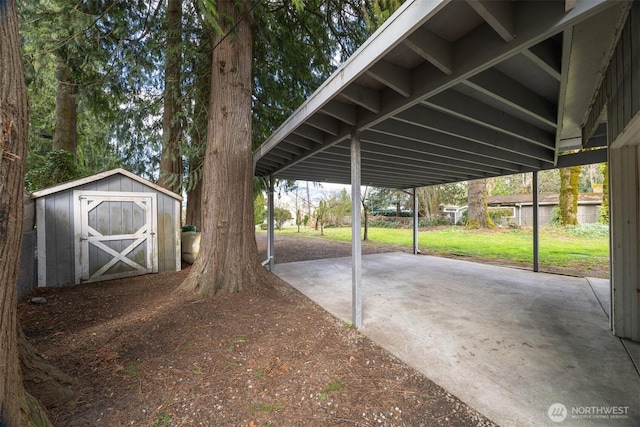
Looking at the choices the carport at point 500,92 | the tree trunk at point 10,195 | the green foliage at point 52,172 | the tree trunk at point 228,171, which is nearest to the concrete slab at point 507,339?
the carport at point 500,92

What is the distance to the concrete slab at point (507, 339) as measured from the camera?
5.73 feet

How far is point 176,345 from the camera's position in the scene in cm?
235

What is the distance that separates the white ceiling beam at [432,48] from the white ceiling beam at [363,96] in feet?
2.40

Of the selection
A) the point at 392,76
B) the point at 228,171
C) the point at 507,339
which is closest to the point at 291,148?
the point at 228,171

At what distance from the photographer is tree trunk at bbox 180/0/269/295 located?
3598mm

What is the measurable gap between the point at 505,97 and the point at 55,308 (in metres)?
5.84

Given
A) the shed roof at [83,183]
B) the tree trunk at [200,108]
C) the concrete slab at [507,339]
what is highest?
the tree trunk at [200,108]

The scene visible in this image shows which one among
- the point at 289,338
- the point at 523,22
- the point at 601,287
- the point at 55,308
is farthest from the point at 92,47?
the point at 601,287

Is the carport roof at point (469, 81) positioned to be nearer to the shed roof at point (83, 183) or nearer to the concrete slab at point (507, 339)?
the concrete slab at point (507, 339)

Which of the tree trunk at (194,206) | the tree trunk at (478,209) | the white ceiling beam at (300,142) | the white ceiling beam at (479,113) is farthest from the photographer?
the tree trunk at (478,209)

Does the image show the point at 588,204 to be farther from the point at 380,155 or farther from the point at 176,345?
the point at 176,345

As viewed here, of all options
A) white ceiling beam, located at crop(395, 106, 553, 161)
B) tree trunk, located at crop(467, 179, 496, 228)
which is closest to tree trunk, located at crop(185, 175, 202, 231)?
white ceiling beam, located at crop(395, 106, 553, 161)

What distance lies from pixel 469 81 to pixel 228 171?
3073 mm

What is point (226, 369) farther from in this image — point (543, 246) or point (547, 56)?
point (543, 246)
